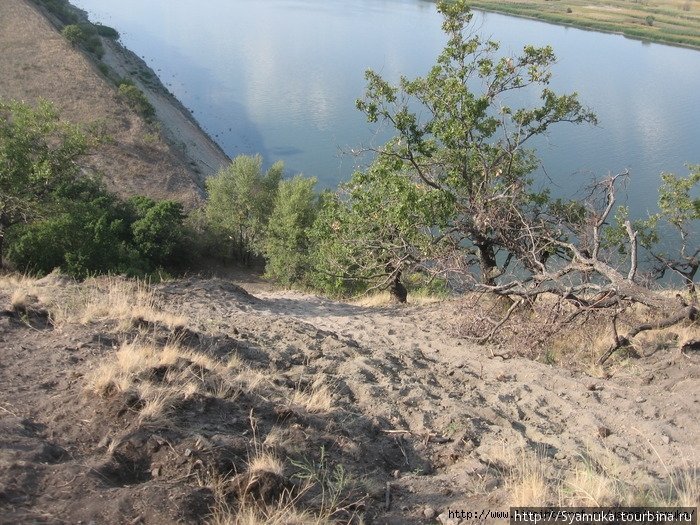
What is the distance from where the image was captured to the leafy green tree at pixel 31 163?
14.7 metres

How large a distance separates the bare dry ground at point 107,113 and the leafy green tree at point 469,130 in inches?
954

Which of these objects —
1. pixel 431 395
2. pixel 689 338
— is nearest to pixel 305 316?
pixel 431 395

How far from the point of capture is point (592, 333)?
8.93 m

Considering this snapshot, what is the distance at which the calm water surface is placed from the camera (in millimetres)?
32500

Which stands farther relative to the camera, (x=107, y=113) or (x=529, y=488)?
(x=107, y=113)

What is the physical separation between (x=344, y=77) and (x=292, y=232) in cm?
2700

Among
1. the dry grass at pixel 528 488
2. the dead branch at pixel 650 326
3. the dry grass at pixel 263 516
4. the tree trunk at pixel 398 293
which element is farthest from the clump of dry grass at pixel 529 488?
the tree trunk at pixel 398 293

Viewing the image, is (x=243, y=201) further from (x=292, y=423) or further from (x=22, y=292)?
(x=292, y=423)

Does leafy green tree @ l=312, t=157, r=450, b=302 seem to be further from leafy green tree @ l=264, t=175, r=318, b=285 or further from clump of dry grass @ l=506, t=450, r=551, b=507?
leafy green tree @ l=264, t=175, r=318, b=285

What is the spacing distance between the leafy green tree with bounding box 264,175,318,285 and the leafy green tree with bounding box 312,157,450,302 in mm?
10600

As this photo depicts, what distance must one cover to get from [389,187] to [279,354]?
17.1ft

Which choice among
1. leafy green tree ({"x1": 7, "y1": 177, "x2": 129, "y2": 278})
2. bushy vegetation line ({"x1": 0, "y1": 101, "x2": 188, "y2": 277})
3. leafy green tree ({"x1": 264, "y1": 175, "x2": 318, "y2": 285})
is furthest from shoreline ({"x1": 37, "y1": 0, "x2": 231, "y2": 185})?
leafy green tree ({"x1": 7, "y1": 177, "x2": 129, "y2": 278})

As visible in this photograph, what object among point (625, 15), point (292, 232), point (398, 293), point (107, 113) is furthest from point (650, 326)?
point (625, 15)

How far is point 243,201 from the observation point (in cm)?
2958
